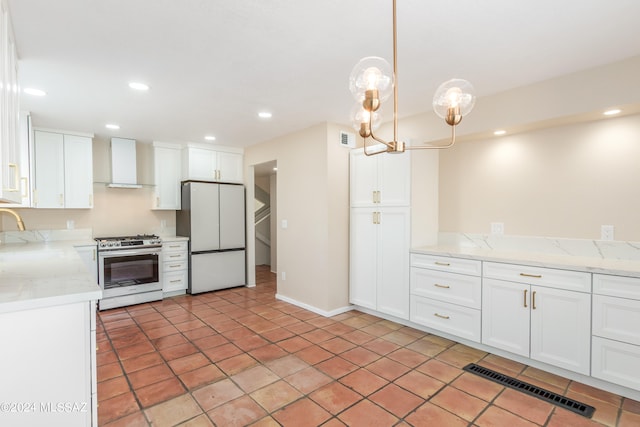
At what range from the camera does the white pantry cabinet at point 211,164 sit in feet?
16.1

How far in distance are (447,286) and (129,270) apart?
3.98m

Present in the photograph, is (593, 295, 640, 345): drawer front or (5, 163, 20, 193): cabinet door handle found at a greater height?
(5, 163, 20, 193): cabinet door handle

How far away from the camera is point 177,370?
8.35 ft

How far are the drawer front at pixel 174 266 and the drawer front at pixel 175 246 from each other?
0.18m

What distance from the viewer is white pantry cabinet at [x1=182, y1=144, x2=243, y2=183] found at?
4.90 metres

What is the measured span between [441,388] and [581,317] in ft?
3.72

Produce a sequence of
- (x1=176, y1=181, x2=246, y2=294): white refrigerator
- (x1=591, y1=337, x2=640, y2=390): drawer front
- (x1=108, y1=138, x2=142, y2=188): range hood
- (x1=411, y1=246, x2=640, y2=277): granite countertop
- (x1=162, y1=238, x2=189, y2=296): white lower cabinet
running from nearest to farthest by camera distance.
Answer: (x1=591, y1=337, x2=640, y2=390): drawer front → (x1=411, y1=246, x2=640, y2=277): granite countertop → (x1=108, y1=138, x2=142, y2=188): range hood → (x1=162, y1=238, x2=189, y2=296): white lower cabinet → (x1=176, y1=181, x2=246, y2=294): white refrigerator

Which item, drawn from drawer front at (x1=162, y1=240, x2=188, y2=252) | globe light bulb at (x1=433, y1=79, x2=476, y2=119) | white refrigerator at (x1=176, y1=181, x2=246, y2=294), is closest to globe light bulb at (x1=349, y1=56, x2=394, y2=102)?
globe light bulb at (x1=433, y1=79, x2=476, y2=119)

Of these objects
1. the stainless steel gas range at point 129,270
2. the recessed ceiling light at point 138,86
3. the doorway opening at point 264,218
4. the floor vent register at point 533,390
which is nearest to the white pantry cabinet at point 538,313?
the floor vent register at point 533,390

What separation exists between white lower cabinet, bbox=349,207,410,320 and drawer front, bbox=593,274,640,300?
1.53 metres

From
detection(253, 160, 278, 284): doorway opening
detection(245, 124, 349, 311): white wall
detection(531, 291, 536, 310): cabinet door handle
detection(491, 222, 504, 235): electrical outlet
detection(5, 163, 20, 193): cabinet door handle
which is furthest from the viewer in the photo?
detection(253, 160, 278, 284): doorway opening

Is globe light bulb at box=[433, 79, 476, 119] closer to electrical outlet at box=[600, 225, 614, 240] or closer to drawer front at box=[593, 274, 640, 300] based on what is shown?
drawer front at box=[593, 274, 640, 300]

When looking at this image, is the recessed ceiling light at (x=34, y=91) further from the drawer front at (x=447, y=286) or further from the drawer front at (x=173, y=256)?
the drawer front at (x=447, y=286)

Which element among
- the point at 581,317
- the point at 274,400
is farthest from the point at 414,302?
the point at 274,400
